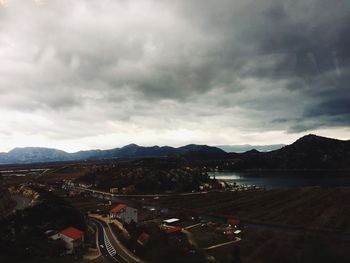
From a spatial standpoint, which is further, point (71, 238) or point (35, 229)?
point (35, 229)

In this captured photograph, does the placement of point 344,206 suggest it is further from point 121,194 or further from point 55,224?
point 121,194

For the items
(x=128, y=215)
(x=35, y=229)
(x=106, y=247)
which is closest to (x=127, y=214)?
(x=128, y=215)

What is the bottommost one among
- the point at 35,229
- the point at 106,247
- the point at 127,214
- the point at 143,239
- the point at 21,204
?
the point at 106,247

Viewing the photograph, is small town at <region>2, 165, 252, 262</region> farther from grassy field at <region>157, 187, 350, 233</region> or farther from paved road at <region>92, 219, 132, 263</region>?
grassy field at <region>157, 187, 350, 233</region>

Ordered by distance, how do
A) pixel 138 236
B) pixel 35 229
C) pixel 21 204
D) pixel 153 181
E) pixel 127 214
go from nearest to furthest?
pixel 35 229, pixel 138 236, pixel 21 204, pixel 127 214, pixel 153 181

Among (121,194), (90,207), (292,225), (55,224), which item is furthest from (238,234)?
(121,194)

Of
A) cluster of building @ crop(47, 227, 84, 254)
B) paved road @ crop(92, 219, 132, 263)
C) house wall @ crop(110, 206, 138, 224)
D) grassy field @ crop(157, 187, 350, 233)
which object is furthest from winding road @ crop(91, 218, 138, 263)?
grassy field @ crop(157, 187, 350, 233)

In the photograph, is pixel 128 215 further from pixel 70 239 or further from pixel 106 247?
pixel 70 239
